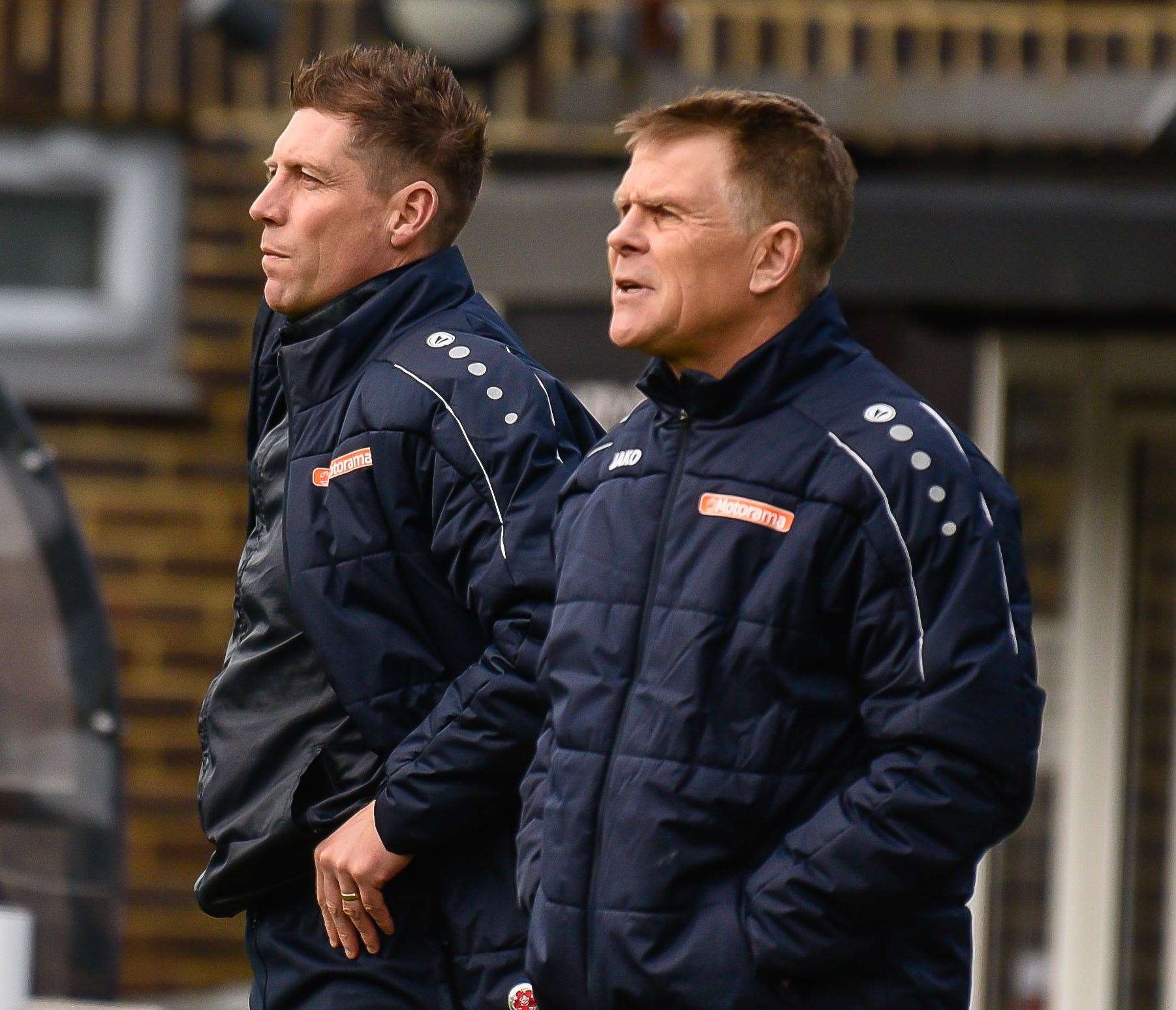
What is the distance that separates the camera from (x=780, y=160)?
100 inches

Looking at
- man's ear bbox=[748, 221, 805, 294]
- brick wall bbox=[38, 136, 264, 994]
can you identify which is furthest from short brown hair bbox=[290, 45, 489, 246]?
brick wall bbox=[38, 136, 264, 994]

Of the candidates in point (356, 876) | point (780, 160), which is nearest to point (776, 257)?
point (780, 160)

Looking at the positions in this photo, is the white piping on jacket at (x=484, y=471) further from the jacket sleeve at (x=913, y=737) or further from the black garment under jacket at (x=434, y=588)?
the jacket sleeve at (x=913, y=737)

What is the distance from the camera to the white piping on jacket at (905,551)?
2.33 metres

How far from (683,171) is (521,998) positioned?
1.03 meters

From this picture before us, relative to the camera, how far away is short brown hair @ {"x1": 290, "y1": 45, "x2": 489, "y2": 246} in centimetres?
294

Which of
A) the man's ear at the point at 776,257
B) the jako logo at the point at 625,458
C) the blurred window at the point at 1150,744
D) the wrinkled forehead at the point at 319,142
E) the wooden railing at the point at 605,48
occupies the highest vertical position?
the wooden railing at the point at 605,48

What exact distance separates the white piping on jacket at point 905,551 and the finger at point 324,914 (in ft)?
2.81

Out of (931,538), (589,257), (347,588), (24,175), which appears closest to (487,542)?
(347,588)

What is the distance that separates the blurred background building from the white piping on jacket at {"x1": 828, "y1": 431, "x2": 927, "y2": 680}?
329cm

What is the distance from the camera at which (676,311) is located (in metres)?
2.55

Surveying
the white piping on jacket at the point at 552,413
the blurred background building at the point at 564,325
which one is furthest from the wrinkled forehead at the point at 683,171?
the blurred background building at the point at 564,325

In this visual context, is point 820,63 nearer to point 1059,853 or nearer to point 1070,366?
point 1070,366

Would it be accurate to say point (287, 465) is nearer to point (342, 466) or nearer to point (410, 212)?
point (342, 466)
